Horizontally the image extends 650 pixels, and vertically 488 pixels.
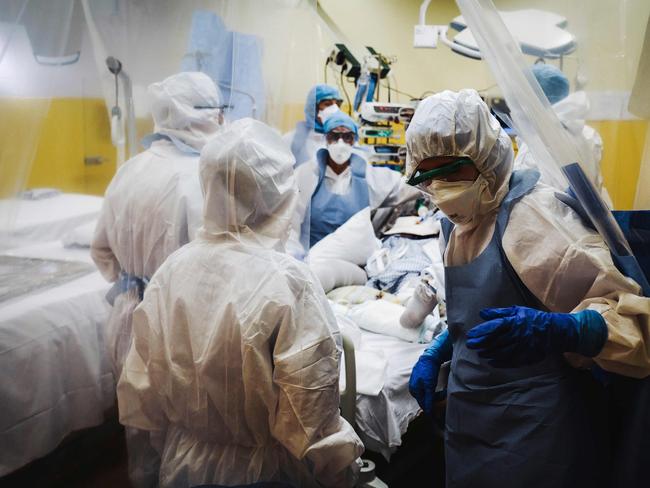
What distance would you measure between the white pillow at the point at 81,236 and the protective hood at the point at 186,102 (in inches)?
21.2

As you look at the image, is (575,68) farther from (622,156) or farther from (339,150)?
(339,150)

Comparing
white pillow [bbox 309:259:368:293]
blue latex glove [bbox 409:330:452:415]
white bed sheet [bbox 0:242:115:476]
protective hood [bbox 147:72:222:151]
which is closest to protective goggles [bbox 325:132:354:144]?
white pillow [bbox 309:259:368:293]

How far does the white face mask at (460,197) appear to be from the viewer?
1308 mm

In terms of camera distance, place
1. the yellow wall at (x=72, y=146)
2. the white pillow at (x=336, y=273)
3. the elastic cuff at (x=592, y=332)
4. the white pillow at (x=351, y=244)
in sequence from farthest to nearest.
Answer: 1. the white pillow at (x=351, y=244)
2. the white pillow at (x=336, y=273)
3. the yellow wall at (x=72, y=146)
4. the elastic cuff at (x=592, y=332)

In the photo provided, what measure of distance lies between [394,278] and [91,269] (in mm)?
1437

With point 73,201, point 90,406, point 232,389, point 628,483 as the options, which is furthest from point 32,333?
point 628,483

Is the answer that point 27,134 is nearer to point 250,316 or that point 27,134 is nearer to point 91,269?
point 250,316

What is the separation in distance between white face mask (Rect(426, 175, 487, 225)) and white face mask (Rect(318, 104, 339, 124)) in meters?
2.17

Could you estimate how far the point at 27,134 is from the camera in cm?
133

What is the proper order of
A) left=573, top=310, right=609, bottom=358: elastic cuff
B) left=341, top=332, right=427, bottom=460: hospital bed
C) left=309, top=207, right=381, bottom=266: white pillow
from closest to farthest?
1. left=573, top=310, right=609, bottom=358: elastic cuff
2. left=341, top=332, right=427, bottom=460: hospital bed
3. left=309, top=207, right=381, bottom=266: white pillow

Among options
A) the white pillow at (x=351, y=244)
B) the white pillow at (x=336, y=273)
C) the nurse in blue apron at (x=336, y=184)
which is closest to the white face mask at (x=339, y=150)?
the nurse in blue apron at (x=336, y=184)

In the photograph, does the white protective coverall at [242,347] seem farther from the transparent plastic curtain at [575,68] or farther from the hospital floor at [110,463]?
the hospital floor at [110,463]

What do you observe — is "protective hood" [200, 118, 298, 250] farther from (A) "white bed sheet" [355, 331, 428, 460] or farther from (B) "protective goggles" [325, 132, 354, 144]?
(B) "protective goggles" [325, 132, 354, 144]

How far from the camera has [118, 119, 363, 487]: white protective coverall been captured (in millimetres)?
1256
